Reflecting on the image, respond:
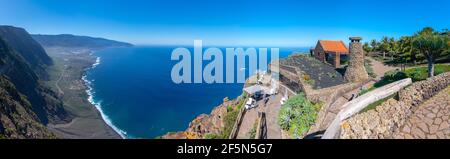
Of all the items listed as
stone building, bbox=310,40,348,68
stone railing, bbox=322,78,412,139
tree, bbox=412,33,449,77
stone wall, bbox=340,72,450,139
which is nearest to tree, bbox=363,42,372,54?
stone building, bbox=310,40,348,68

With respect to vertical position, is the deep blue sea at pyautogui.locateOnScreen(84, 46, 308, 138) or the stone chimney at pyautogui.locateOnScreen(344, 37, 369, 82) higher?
the stone chimney at pyautogui.locateOnScreen(344, 37, 369, 82)

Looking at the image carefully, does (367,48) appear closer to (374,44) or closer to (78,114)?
(374,44)

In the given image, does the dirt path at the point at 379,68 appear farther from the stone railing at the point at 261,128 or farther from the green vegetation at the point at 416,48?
the stone railing at the point at 261,128

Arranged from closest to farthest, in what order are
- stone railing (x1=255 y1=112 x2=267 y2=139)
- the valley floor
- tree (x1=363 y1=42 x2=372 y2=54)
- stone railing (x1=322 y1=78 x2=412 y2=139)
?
stone railing (x1=322 y1=78 x2=412 y2=139) → stone railing (x1=255 y1=112 x2=267 y2=139) → tree (x1=363 y1=42 x2=372 y2=54) → the valley floor

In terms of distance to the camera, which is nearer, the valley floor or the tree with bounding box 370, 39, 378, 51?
the tree with bounding box 370, 39, 378, 51

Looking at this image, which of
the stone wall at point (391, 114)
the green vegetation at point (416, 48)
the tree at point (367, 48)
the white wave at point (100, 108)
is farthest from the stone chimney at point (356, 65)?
the white wave at point (100, 108)

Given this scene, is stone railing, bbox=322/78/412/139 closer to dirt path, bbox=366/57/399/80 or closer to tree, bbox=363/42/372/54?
dirt path, bbox=366/57/399/80
